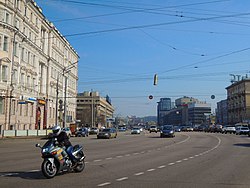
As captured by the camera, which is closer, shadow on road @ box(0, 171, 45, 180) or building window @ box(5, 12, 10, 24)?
shadow on road @ box(0, 171, 45, 180)

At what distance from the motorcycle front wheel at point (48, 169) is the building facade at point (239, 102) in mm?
109746

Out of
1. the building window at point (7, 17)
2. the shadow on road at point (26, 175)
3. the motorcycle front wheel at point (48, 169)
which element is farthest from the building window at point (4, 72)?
the motorcycle front wheel at point (48, 169)

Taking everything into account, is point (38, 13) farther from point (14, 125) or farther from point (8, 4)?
point (14, 125)

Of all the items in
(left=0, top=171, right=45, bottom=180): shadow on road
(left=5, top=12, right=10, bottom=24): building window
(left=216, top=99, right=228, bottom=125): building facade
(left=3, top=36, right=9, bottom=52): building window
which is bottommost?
(left=0, top=171, right=45, bottom=180): shadow on road

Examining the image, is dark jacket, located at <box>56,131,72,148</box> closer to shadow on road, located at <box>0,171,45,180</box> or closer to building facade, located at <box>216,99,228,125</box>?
shadow on road, located at <box>0,171,45,180</box>

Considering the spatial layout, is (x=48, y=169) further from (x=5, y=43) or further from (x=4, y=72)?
(x=5, y=43)

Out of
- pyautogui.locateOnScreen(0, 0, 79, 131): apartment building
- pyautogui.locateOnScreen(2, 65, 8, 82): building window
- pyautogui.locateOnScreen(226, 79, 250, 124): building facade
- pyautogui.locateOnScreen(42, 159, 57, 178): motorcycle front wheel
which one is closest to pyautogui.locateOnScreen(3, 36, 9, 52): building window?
pyautogui.locateOnScreen(0, 0, 79, 131): apartment building

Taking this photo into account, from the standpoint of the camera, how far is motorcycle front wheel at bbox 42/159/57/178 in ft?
35.9

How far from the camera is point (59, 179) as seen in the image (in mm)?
10969

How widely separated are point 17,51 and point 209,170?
4298 centimetres

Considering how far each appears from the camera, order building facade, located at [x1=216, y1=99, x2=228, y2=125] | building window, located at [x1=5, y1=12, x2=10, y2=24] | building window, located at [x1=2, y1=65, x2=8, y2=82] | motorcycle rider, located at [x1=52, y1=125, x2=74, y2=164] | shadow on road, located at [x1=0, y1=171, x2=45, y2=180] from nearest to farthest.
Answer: shadow on road, located at [x1=0, y1=171, x2=45, y2=180] → motorcycle rider, located at [x1=52, y1=125, x2=74, y2=164] → building window, located at [x1=5, y1=12, x2=10, y2=24] → building window, located at [x1=2, y1=65, x2=8, y2=82] → building facade, located at [x1=216, y1=99, x2=228, y2=125]

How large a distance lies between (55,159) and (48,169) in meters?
0.40

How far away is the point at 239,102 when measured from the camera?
425 ft

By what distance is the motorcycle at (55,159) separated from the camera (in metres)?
11.1
